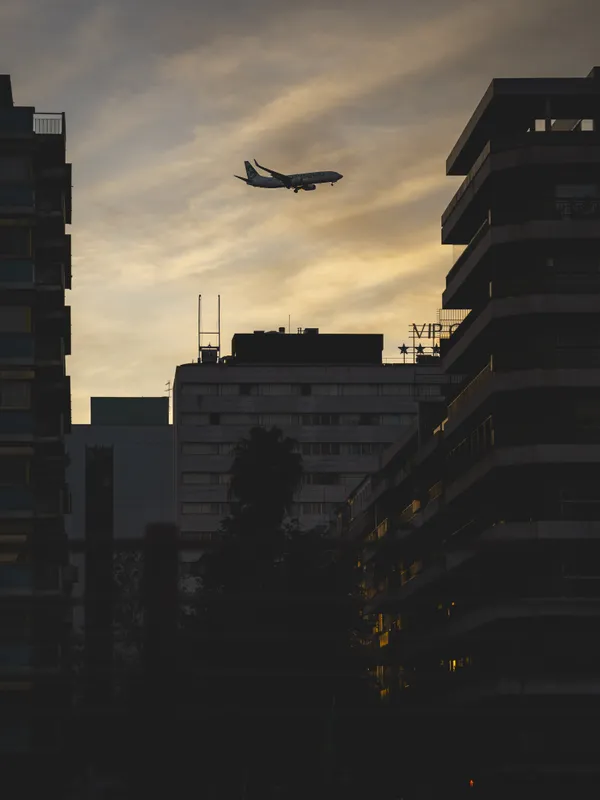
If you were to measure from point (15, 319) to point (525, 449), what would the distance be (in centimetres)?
1675

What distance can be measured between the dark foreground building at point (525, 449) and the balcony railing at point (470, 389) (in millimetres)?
212

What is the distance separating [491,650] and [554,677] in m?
4.39

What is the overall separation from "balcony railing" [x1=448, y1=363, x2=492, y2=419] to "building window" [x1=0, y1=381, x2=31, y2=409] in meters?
14.9

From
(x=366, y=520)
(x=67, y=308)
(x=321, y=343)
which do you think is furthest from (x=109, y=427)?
(x=67, y=308)

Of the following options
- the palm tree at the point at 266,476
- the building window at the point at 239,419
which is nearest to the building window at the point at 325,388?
the building window at the point at 239,419

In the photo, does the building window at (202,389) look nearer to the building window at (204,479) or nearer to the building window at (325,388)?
the building window at (204,479)

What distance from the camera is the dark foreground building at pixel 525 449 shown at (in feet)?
158

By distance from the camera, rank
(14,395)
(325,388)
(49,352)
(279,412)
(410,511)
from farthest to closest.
→ (325,388) → (279,412) → (410,511) → (49,352) → (14,395)

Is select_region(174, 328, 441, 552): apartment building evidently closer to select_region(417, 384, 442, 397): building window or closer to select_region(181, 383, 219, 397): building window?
select_region(181, 383, 219, 397): building window

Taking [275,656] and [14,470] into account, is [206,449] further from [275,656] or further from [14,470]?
[275,656]

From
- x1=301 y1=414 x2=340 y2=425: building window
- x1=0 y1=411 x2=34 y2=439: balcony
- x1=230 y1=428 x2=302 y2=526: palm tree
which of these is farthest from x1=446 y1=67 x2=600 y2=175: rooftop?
x1=301 y1=414 x2=340 y2=425: building window

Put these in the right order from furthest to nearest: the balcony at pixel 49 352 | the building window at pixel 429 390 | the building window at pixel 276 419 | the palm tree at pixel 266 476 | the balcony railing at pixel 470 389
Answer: the building window at pixel 429 390 → the building window at pixel 276 419 → the palm tree at pixel 266 476 → the balcony railing at pixel 470 389 → the balcony at pixel 49 352

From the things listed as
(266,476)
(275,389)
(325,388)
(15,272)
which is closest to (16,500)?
(15,272)

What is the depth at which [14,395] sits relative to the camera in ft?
174
